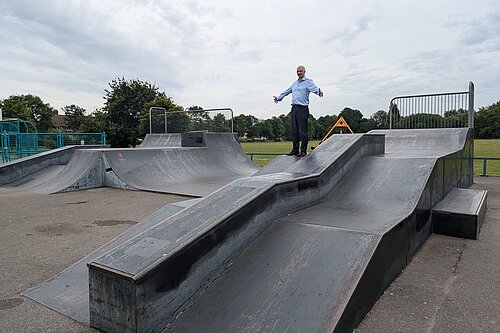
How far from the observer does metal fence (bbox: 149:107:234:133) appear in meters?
18.5

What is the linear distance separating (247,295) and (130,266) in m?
1.00

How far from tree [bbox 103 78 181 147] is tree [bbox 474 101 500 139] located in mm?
52478

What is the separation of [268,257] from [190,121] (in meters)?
16.5

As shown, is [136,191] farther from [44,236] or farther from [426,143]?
[426,143]

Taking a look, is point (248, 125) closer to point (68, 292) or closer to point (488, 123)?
point (488, 123)

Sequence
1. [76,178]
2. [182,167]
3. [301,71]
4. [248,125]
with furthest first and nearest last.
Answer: [248,125], [182,167], [76,178], [301,71]

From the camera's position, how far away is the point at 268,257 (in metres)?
3.44

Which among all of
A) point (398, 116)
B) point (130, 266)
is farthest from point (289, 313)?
point (398, 116)

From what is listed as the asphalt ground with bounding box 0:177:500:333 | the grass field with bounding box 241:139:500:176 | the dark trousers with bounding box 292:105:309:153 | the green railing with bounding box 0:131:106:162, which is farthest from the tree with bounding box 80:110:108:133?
the dark trousers with bounding box 292:105:309:153

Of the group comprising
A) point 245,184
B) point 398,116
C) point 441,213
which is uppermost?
point 398,116

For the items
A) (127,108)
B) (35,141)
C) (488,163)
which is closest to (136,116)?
(127,108)

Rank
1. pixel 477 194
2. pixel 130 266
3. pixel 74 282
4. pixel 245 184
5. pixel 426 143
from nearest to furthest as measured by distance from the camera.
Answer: pixel 130 266
pixel 74 282
pixel 245 184
pixel 477 194
pixel 426 143

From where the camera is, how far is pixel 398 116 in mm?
12758

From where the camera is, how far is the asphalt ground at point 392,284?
2.97m
